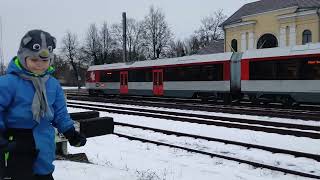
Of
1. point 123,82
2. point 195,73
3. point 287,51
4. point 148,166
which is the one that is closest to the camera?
point 148,166

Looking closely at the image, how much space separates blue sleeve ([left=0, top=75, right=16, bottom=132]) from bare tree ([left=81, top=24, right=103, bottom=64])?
219 feet

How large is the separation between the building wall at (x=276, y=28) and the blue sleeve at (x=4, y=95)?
36946 millimetres

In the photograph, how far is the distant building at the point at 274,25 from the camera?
37.2 meters

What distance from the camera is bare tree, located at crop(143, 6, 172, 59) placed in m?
65.4

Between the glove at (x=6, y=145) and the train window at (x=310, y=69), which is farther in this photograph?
the train window at (x=310, y=69)

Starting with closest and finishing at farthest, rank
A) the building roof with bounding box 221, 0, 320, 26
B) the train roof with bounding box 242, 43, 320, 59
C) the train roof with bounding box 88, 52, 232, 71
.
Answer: the train roof with bounding box 242, 43, 320, 59, the train roof with bounding box 88, 52, 232, 71, the building roof with bounding box 221, 0, 320, 26

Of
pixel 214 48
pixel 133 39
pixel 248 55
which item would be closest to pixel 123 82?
pixel 248 55

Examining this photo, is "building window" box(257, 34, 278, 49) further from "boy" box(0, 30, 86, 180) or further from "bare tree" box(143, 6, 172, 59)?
"boy" box(0, 30, 86, 180)

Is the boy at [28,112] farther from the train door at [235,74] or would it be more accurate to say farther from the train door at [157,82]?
the train door at [157,82]

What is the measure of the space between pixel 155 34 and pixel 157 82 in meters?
40.6

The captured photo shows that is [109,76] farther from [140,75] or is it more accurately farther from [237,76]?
[237,76]

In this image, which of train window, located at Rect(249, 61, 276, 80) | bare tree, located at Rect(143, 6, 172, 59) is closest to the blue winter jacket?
train window, located at Rect(249, 61, 276, 80)

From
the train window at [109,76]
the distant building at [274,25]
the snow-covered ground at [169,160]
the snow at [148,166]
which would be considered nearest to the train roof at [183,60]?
the train window at [109,76]

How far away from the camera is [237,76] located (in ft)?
68.8
